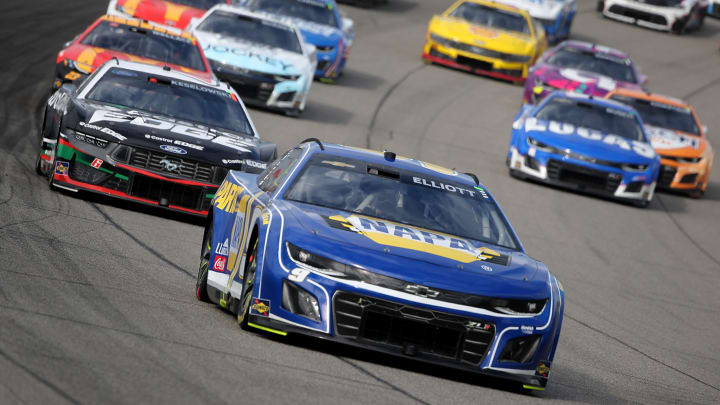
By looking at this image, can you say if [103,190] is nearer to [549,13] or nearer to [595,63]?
[595,63]

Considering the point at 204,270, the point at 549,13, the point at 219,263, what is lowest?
the point at 549,13

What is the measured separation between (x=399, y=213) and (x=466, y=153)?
12.1m

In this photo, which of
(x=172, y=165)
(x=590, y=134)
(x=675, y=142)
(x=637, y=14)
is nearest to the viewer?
(x=172, y=165)

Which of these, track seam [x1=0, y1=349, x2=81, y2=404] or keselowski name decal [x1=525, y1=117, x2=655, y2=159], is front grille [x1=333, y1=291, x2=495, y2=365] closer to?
track seam [x1=0, y1=349, x2=81, y2=404]

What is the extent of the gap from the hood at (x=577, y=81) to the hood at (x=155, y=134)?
40.6 feet

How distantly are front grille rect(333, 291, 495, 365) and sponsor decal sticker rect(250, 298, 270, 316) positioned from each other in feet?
1.33

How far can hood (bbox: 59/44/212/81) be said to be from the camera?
16.2m

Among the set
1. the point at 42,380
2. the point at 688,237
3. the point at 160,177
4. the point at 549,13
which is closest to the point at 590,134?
the point at 688,237

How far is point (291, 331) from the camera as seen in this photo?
7.38m

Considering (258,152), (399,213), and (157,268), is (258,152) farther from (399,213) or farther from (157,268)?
(399,213)

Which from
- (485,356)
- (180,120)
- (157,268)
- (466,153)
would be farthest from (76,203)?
(466,153)

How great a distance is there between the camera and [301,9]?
25.9 meters

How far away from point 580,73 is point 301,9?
543cm

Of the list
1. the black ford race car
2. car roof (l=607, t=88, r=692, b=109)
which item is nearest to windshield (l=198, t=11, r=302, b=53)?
car roof (l=607, t=88, r=692, b=109)
